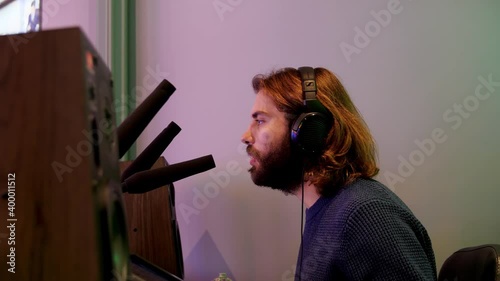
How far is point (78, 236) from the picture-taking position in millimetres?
284

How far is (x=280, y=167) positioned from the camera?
43.5 inches

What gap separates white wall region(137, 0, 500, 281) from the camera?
4.32 feet

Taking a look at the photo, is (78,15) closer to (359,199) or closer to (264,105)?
(264,105)

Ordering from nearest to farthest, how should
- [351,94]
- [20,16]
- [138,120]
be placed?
[138,120] → [20,16] → [351,94]

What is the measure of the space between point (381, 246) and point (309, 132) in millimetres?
308

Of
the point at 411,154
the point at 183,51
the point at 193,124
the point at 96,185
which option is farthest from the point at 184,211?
the point at 96,185

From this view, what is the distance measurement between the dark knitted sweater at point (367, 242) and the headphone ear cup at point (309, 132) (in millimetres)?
132

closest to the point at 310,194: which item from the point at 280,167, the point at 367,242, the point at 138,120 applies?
the point at 280,167

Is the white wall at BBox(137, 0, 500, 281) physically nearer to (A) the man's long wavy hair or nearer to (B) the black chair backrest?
(A) the man's long wavy hair

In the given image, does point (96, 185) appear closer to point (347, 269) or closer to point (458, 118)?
point (347, 269)

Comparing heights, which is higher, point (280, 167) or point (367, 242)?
point (280, 167)

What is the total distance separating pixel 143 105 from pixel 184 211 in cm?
88

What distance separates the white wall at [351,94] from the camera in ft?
4.32

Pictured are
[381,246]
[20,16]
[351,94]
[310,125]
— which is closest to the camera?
[381,246]
